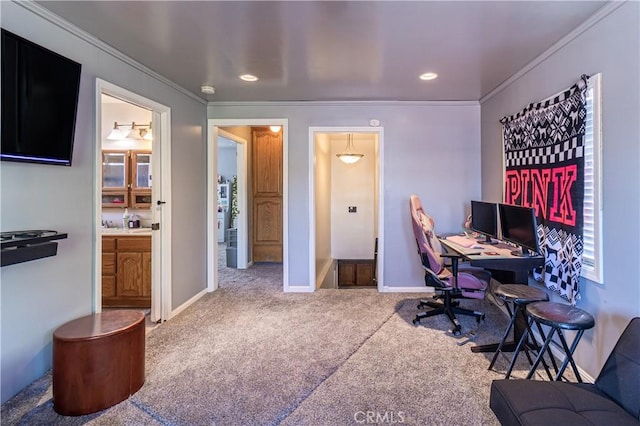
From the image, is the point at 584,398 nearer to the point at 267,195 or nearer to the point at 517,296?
the point at 517,296

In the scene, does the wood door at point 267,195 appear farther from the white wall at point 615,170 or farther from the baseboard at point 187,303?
the white wall at point 615,170

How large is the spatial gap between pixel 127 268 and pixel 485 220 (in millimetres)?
3761

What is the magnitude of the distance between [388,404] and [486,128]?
3319mm

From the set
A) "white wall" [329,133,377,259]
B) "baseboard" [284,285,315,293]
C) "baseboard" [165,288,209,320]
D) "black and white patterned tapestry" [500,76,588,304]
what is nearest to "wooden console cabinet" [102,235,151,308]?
"baseboard" [165,288,209,320]

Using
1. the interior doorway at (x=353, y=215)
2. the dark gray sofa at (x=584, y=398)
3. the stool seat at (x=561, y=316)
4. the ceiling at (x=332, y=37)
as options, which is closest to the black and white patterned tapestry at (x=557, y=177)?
the stool seat at (x=561, y=316)

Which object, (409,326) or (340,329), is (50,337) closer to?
(340,329)

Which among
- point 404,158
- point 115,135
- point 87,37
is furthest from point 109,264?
point 404,158

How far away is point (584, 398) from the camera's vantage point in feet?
4.97

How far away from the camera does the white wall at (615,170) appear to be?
1859 mm

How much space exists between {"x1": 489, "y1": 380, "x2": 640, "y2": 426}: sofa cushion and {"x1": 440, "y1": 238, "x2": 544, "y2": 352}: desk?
790 millimetres

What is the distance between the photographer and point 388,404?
6.61ft

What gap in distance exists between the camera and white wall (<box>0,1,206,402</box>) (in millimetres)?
1929
